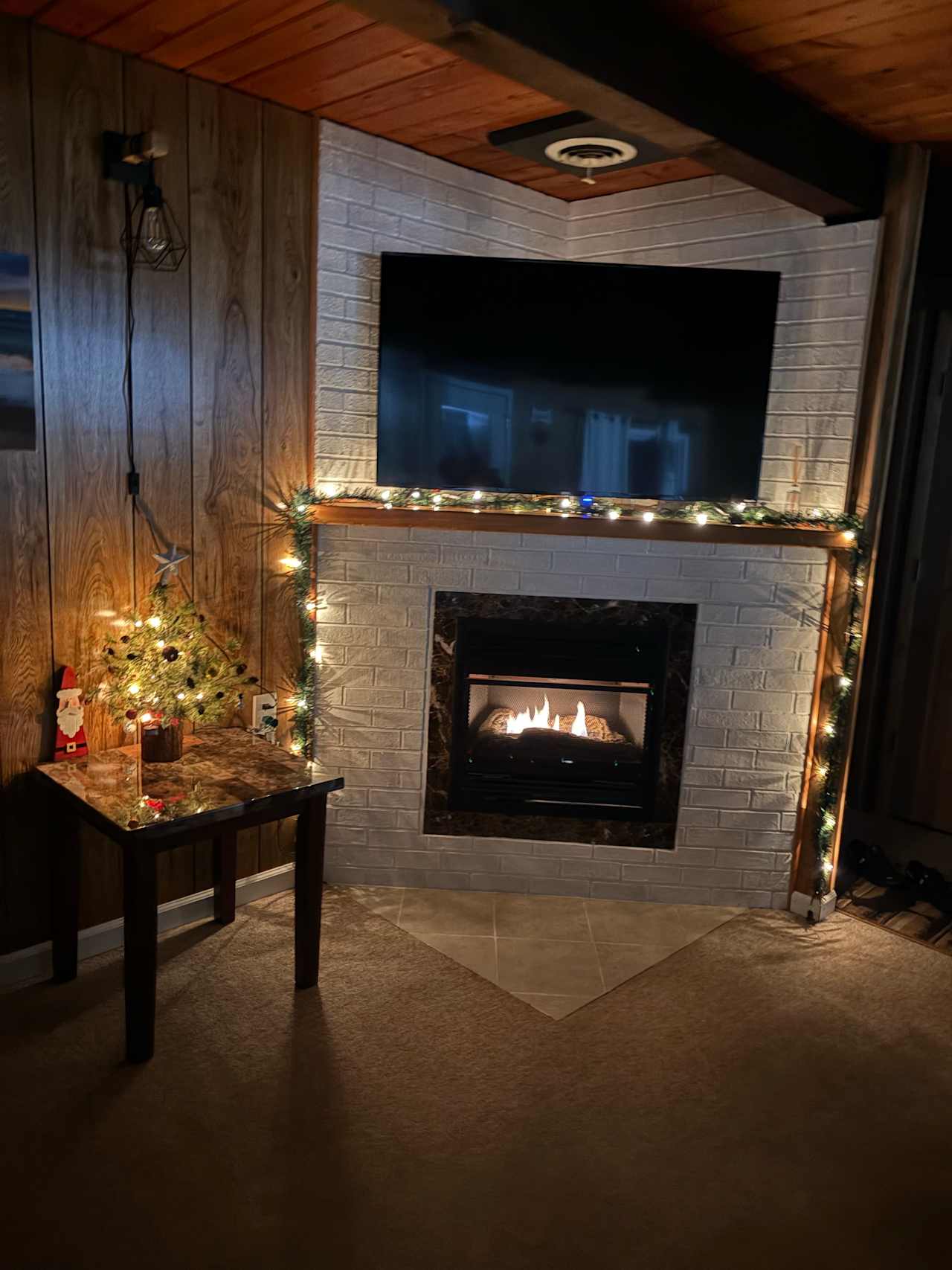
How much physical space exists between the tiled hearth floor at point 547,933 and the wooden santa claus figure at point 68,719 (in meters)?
1.15

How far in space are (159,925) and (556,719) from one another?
1526 mm

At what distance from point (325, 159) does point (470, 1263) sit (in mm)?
3039

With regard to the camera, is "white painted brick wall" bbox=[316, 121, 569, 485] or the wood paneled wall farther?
"white painted brick wall" bbox=[316, 121, 569, 485]

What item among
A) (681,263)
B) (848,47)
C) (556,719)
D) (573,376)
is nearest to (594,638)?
(556,719)

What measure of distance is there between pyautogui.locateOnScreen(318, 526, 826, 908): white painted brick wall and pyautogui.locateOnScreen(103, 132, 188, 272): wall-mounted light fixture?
1.00m

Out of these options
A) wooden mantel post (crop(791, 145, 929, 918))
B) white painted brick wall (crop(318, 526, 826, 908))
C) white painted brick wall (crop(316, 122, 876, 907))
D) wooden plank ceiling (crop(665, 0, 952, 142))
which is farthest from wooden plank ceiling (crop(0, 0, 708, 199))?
white painted brick wall (crop(318, 526, 826, 908))

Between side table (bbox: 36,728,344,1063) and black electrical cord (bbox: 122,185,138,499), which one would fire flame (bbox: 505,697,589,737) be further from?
black electrical cord (bbox: 122,185,138,499)

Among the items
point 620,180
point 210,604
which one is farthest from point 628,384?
point 210,604

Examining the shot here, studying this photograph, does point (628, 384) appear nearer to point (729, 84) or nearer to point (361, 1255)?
point (729, 84)

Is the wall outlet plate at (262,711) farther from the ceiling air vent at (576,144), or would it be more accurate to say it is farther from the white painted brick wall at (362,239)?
the ceiling air vent at (576,144)

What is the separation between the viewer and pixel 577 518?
3199 millimetres

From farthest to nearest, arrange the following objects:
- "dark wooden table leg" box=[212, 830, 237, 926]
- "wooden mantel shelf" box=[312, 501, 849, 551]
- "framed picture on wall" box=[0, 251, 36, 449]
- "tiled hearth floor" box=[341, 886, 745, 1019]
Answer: "wooden mantel shelf" box=[312, 501, 849, 551], "dark wooden table leg" box=[212, 830, 237, 926], "tiled hearth floor" box=[341, 886, 745, 1019], "framed picture on wall" box=[0, 251, 36, 449]

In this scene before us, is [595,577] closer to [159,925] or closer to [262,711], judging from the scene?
[262,711]

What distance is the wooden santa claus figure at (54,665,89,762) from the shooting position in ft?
8.85
